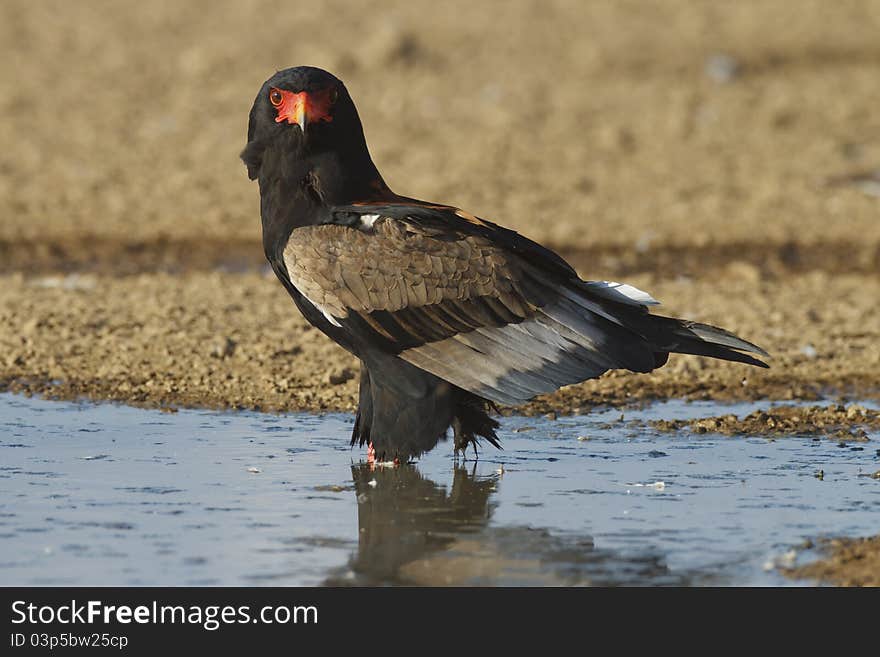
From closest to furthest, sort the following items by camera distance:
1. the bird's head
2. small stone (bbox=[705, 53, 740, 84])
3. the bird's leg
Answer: the bird's head
the bird's leg
small stone (bbox=[705, 53, 740, 84])

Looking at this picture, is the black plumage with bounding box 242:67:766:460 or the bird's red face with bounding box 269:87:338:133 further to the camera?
the bird's red face with bounding box 269:87:338:133

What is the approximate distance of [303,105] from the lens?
22.9 feet

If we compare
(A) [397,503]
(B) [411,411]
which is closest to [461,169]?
(B) [411,411]

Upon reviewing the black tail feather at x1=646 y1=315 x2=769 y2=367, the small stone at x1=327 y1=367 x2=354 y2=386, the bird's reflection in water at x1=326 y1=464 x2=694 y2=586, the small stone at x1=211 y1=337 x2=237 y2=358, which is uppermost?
the small stone at x1=211 y1=337 x2=237 y2=358

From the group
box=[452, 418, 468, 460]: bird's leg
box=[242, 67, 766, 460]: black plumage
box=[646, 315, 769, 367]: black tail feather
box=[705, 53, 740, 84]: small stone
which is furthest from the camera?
box=[705, 53, 740, 84]: small stone

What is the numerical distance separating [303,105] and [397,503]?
1651mm

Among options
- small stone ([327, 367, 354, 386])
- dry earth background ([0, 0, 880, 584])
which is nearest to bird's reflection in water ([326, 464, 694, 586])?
dry earth background ([0, 0, 880, 584])

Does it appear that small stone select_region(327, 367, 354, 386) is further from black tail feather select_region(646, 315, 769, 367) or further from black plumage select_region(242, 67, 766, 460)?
black tail feather select_region(646, 315, 769, 367)

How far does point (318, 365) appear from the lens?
911 centimetres

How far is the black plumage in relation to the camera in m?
6.80

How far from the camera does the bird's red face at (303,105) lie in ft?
22.9

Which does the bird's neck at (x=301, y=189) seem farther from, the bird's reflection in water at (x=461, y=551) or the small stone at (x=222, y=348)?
the small stone at (x=222, y=348)

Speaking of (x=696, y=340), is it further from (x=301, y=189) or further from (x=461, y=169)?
(x=461, y=169)
